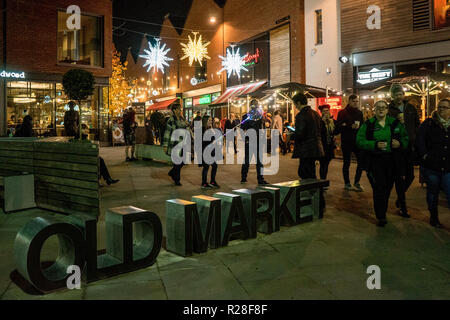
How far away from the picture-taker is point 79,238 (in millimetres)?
3439

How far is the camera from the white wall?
1795 centimetres

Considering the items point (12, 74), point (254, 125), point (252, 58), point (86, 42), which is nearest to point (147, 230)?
point (254, 125)

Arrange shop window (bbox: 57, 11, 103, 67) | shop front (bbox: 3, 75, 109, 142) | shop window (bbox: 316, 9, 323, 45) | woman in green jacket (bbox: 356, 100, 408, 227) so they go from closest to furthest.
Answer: woman in green jacket (bbox: 356, 100, 408, 227)
shop window (bbox: 316, 9, 323, 45)
shop front (bbox: 3, 75, 109, 142)
shop window (bbox: 57, 11, 103, 67)

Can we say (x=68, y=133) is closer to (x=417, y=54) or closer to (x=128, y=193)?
(x=128, y=193)

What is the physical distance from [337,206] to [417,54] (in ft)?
37.5

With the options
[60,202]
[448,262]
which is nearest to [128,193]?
[60,202]

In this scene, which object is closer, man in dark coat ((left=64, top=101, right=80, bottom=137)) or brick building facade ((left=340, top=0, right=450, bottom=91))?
man in dark coat ((left=64, top=101, right=80, bottom=137))

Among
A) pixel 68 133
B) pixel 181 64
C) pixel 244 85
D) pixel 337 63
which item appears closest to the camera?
pixel 68 133

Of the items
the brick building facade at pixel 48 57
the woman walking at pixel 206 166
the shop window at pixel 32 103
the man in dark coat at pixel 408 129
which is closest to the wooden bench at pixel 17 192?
the woman walking at pixel 206 166

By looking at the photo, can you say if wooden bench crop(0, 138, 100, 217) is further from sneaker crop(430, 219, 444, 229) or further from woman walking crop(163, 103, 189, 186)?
sneaker crop(430, 219, 444, 229)

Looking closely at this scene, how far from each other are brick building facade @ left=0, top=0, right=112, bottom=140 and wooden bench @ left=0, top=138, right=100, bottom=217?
1575 cm

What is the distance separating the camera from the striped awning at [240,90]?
940 inches

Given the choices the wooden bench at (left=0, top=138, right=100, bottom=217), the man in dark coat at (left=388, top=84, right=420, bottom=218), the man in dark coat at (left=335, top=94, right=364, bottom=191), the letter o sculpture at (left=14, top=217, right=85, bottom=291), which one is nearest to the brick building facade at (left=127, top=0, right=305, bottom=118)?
the man in dark coat at (left=335, top=94, right=364, bottom=191)

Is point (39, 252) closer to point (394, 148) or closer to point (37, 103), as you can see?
point (394, 148)
